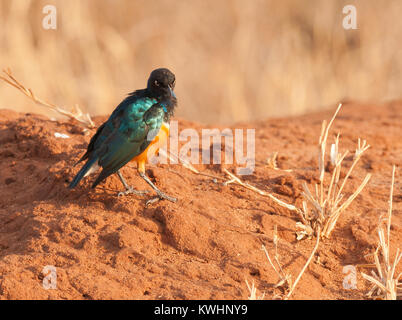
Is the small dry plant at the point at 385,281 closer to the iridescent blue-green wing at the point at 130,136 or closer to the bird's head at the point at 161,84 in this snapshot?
the iridescent blue-green wing at the point at 130,136

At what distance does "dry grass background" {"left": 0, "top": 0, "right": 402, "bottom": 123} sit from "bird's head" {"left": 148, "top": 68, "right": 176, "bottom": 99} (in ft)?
19.0

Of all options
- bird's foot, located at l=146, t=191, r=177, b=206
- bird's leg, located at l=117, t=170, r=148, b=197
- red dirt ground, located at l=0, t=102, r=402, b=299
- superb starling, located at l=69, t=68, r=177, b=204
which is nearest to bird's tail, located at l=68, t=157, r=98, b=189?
superb starling, located at l=69, t=68, r=177, b=204

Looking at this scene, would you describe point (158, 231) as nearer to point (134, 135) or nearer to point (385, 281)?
point (134, 135)

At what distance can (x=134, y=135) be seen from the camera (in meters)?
4.30

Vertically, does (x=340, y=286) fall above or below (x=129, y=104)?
below

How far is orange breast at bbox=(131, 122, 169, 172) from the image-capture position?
435 cm

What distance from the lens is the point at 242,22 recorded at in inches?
450

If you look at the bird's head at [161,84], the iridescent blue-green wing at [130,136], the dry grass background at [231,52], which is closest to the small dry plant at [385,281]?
the iridescent blue-green wing at [130,136]

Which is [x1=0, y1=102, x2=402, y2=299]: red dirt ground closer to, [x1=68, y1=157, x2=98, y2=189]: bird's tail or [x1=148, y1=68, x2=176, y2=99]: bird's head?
[x1=68, y1=157, x2=98, y2=189]: bird's tail

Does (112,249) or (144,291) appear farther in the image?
(112,249)

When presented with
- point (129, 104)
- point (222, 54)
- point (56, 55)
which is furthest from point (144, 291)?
point (222, 54)

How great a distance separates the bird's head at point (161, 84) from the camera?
459 centimetres
